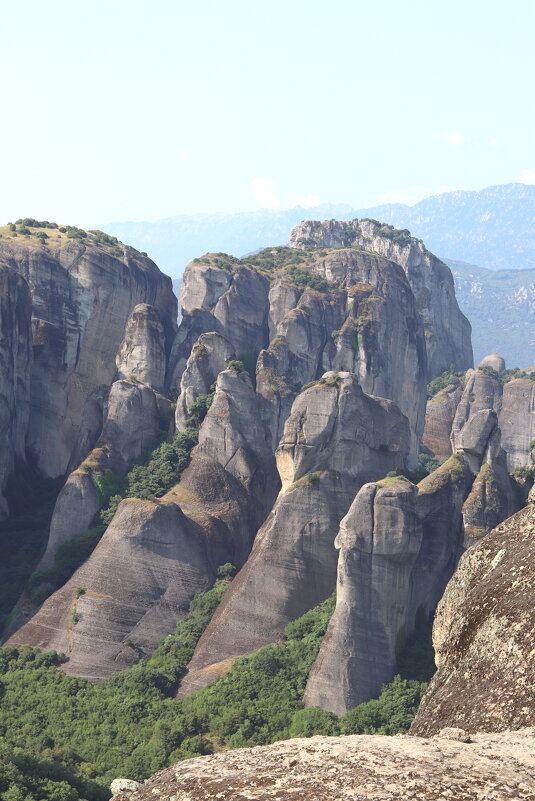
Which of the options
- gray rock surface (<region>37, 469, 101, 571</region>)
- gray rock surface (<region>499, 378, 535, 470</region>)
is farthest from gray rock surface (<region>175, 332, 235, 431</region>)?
gray rock surface (<region>499, 378, 535, 470</region>)

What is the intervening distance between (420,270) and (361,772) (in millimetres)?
119657

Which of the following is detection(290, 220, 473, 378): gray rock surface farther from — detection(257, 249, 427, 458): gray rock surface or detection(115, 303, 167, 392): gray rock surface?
detection(115, 303, 167, 392): gray rock surface

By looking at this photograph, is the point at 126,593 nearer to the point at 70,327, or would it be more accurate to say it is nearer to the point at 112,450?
the point at 112,450

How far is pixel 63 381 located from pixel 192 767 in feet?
Result: 234

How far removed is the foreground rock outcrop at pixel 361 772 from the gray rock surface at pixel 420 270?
114 metres

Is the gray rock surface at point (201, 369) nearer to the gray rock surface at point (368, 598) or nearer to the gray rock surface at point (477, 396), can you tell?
the gray rock surface at point (368, 598)

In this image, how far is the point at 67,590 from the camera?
217ft

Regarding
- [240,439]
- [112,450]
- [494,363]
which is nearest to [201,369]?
[240,439]

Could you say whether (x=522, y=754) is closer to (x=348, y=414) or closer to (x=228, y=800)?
(x=228, y=800)

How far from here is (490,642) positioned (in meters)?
21.6

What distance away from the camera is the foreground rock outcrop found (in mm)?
16672

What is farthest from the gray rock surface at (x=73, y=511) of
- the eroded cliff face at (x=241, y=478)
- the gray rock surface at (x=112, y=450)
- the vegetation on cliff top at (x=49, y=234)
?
the vegetation on cliff top at (x=49, y=234)

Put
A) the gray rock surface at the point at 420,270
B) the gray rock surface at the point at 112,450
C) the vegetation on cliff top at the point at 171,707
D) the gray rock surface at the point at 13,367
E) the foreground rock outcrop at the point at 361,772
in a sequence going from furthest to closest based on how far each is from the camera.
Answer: the gray rock surface at the point at 420,270 < the gray rock surface at the point at 13,367 < the gray rock surface at the point at 112,450 < the vegetation on cliff top at the point at 171,707 < the foreground rock outcrop at the point at 361,772

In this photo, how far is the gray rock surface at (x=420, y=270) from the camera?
133 metres
